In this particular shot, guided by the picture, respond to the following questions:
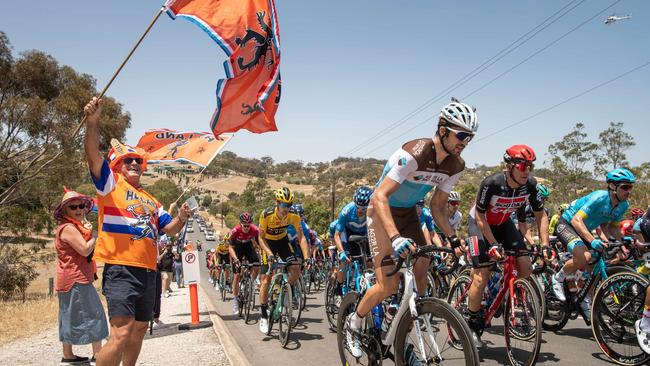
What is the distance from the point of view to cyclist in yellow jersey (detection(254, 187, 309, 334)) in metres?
7.58

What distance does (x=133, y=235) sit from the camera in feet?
13.3

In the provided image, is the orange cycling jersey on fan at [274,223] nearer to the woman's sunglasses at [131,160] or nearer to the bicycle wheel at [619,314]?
the woman's sunglasses at [131,160]

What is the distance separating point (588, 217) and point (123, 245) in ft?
18.5

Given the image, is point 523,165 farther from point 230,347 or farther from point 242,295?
point 242,295

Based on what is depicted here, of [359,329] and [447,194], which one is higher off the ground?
[447,194]

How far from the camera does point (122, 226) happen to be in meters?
4.03

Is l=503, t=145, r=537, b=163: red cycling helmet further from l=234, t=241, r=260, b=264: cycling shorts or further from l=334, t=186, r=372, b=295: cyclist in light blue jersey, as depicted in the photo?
l=234, t=241, r=260, b=264: cycling shorts

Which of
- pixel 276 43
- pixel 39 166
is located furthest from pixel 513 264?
pixel 39 166

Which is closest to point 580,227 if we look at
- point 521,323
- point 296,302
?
point 521,323

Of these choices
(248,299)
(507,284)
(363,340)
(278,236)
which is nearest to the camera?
(363,340)

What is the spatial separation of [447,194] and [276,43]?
404 centimetres

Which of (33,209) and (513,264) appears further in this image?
(33,209)

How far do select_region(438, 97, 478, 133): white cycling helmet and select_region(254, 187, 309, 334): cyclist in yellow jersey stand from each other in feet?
14.0

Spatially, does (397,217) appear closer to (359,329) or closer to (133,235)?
(359,329)
